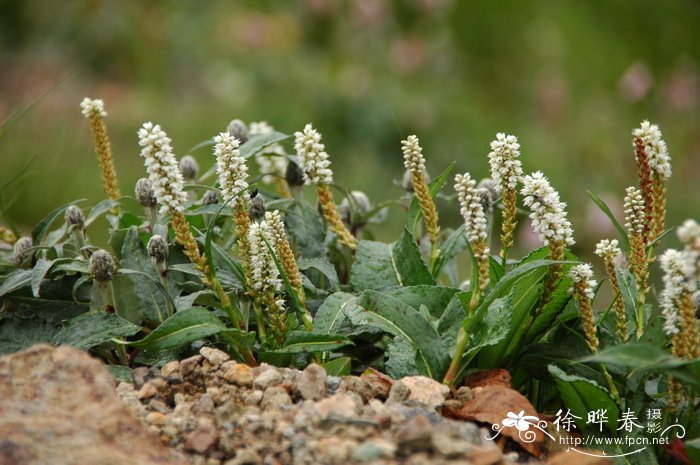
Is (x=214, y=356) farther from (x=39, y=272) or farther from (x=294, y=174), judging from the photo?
(x=294, y=174)

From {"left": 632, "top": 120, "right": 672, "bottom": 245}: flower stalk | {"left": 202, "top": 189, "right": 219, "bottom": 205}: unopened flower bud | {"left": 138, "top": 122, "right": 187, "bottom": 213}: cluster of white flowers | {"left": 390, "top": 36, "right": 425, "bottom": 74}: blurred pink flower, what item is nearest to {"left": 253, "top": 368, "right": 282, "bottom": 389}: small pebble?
{"left": 138, "top": 122, "right": 187, "bottom": 213}: cluster of white flowers

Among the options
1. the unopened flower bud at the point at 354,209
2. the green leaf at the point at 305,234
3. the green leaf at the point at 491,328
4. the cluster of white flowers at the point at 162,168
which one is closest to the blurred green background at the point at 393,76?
the unopened flower bud at the point at 354,209

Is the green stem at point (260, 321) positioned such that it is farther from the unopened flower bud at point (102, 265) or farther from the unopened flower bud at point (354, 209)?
the unopened flower bud at point (354, 209)

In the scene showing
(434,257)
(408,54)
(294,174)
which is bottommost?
(434,257)

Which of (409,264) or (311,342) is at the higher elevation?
(409,264)

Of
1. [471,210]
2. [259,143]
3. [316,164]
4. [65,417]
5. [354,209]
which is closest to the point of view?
[65,417]

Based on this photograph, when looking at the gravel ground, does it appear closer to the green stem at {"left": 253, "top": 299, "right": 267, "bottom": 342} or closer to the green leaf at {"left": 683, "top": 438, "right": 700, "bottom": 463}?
the green stem at {"left": 253, "top": 299, "right": 267, "bottom": 342}

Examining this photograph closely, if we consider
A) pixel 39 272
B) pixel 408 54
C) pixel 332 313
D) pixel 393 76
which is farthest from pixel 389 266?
pixel 408 54
